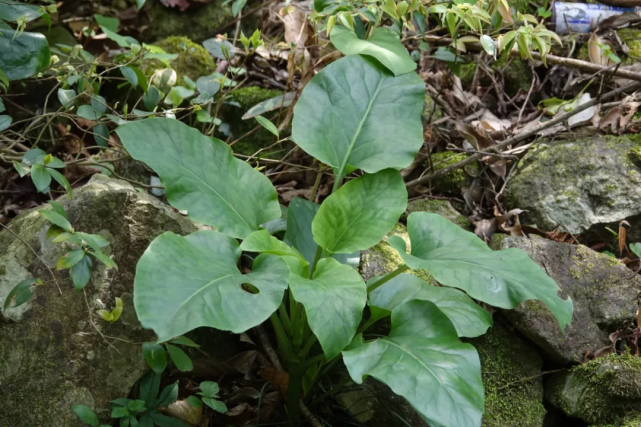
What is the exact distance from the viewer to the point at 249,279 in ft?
4.77

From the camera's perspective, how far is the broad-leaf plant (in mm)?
1343

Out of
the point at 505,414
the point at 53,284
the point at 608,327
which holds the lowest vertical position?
the point at 505,414

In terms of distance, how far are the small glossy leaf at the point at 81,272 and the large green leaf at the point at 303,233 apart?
→ 681 millimetres

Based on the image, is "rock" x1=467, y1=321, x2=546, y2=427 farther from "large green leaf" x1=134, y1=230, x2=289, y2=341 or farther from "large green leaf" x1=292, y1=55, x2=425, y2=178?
"large green leaf" x1=134, y1=230, x2=289, y2=341

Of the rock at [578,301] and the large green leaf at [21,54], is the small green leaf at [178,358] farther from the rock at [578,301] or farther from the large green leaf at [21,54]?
the rock at [578,301]

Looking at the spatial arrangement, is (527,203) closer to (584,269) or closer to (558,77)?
(584,269)

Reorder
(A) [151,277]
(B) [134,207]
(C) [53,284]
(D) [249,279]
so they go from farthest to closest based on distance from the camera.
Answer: (B) [134,207] → (C) [53,284] → (D) [249,279] → (A) [151,277]

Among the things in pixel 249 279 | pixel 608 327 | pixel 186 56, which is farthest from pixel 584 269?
pixel 186 56

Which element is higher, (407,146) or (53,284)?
(407,146)

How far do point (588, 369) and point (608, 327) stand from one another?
21 centimetres

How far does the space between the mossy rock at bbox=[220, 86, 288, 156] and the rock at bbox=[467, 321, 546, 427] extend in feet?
4.44

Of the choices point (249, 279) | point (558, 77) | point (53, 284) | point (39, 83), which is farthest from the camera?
point (558, 77)

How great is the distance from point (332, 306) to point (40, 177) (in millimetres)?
860

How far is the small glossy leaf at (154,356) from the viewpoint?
1.55 meters
